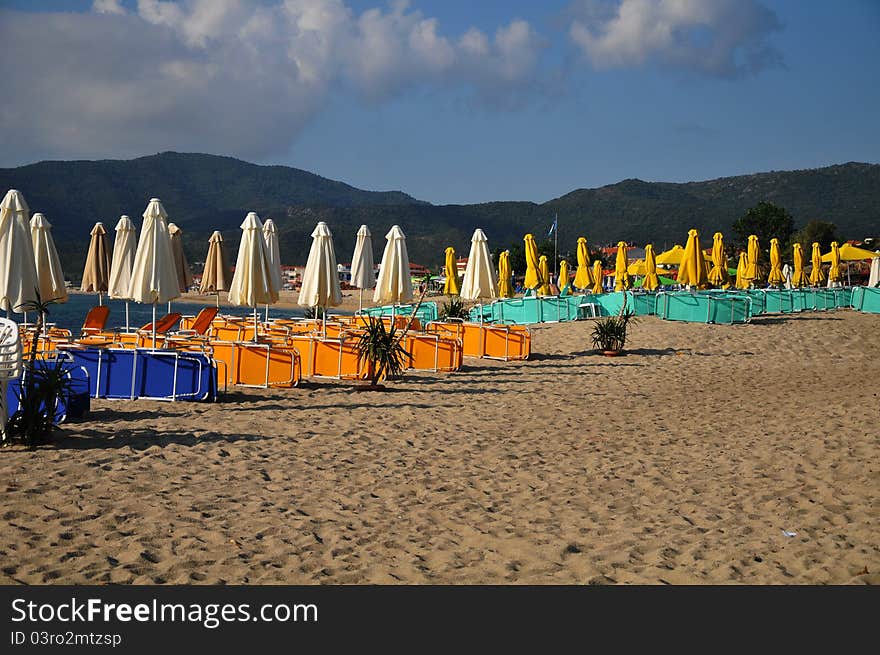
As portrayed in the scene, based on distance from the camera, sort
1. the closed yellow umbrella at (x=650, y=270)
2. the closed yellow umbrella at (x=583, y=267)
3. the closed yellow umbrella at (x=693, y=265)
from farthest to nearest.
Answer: the closed yellow umbrella at (x=650, y=270) < the closed yellow umbrella at (x=583, y=267) < the closed yellow umbrella at (x=693, y=265)

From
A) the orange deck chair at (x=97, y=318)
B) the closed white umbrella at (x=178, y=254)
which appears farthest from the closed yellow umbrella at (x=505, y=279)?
the orange deck chair at (x=97, y=318)

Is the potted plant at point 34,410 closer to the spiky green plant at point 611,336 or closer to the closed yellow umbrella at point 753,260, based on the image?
the spiky green plant at point 611,336

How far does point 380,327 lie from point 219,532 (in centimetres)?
713

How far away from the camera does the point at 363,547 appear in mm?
4598

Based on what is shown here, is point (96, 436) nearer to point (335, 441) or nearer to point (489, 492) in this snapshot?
point (335, 441)

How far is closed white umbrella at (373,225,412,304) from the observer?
520 inches

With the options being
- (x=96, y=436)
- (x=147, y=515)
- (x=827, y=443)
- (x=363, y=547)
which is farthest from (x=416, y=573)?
(x=827, y=443)

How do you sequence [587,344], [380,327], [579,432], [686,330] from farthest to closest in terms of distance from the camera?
[686,330] < [587,344] < [380,327] < [579,432]

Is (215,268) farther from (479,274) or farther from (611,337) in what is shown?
(611,337)

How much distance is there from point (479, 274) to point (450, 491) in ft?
34.3

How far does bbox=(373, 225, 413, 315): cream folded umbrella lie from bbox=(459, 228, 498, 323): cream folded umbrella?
2.91 meters

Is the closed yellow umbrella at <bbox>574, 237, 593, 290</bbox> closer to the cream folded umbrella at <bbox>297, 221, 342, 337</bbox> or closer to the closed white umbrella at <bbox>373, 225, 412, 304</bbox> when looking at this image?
the closed white umbrella at <bbox>373, 225, 412, 304</bbox>

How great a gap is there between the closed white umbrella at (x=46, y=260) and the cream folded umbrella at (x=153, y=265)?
4.59 feet

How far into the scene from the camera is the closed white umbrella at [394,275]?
1322 centimetres
